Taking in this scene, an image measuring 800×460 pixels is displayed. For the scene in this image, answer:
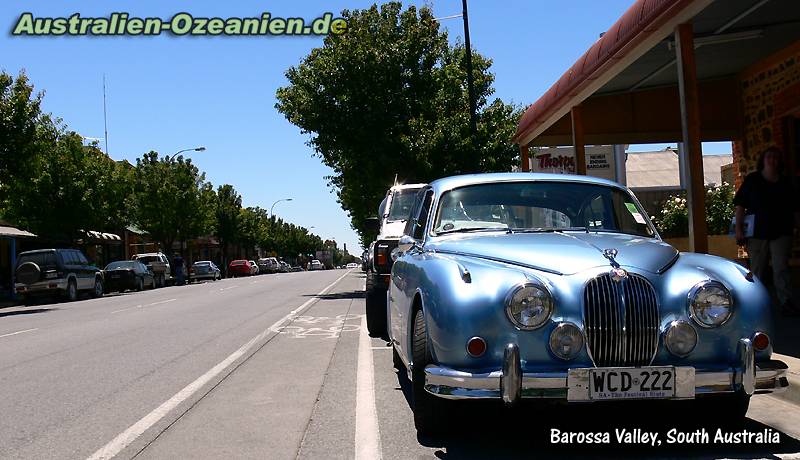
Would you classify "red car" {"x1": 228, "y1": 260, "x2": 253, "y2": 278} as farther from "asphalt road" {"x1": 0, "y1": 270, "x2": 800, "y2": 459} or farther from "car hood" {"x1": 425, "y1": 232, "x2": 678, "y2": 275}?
"car hood" {"x1": 425, "y1": 232, "x2": 678, "y2": 275}

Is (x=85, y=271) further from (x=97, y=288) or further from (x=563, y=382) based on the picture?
(x=563, y=382)

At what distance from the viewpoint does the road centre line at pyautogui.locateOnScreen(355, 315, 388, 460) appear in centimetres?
469

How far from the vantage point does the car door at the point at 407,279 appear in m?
5.27

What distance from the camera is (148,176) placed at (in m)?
52.9

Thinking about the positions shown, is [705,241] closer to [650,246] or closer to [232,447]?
[650,246]

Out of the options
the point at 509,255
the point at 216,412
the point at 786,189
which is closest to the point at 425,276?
the point at 509,255

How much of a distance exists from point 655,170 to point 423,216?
38601 mm

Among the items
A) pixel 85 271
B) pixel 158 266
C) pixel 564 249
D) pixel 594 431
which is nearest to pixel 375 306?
pixel 594 431

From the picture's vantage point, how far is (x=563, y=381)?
3.99 meters

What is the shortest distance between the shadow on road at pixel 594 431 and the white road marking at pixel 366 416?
334mm

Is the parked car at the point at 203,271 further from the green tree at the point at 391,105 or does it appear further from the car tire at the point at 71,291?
the green tree at the point at 391,105

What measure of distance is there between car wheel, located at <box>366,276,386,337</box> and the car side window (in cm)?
364

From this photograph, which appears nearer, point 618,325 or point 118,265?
point 618,325

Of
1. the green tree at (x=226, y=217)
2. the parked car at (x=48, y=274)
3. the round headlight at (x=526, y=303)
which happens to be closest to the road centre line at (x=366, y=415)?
the round headlight at (x=526, y=303)
